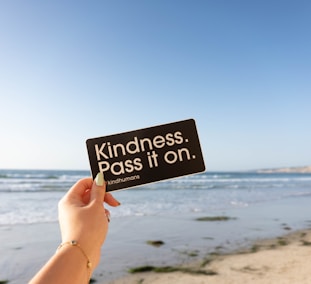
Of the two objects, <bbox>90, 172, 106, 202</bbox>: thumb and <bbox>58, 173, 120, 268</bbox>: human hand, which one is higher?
<bbox>90, 172, 106, 202</bbox>: thumb

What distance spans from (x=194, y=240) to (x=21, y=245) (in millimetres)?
3194

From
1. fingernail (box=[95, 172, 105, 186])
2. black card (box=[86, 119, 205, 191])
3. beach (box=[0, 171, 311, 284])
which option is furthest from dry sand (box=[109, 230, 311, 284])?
fingernail (box=[95, 172, 105, 186])

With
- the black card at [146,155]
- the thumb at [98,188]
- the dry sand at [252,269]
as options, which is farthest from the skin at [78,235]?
the dry sand at [252,269]

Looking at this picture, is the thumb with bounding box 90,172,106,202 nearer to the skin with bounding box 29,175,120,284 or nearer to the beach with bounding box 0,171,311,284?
the skin with bounding box 29,175,120,284

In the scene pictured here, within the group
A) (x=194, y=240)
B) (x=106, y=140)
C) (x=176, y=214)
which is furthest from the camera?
(x=176, y=214)

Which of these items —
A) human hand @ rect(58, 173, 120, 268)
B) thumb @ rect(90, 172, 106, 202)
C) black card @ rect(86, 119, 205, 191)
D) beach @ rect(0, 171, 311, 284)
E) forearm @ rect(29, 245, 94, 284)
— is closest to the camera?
forearm @ rect(29, 245, 94, 284)

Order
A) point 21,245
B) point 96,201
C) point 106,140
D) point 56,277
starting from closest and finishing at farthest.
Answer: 1. point 56,277
2. point 96,201
3. point 106,140
4. point 21,245

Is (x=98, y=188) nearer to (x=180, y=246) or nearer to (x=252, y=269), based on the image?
(x=252, y=269)

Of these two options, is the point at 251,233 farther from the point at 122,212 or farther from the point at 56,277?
the point at 56,277

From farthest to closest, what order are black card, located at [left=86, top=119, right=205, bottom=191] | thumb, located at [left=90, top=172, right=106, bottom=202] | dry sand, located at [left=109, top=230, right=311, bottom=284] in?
dry sand, located at [left=109, top=230, right=311, bottom=284] → black card, located at [left=86, top=119, right=205, bottom=191] → thumb, located at [left=90, top=172, right=106, bottom=202]

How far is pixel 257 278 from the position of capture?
4.37m

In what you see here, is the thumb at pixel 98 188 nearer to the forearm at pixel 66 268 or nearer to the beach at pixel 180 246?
the forearm at pixel 66 268

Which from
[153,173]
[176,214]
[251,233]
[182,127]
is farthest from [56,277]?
[176,214]

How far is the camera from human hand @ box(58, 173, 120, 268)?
97 cm
